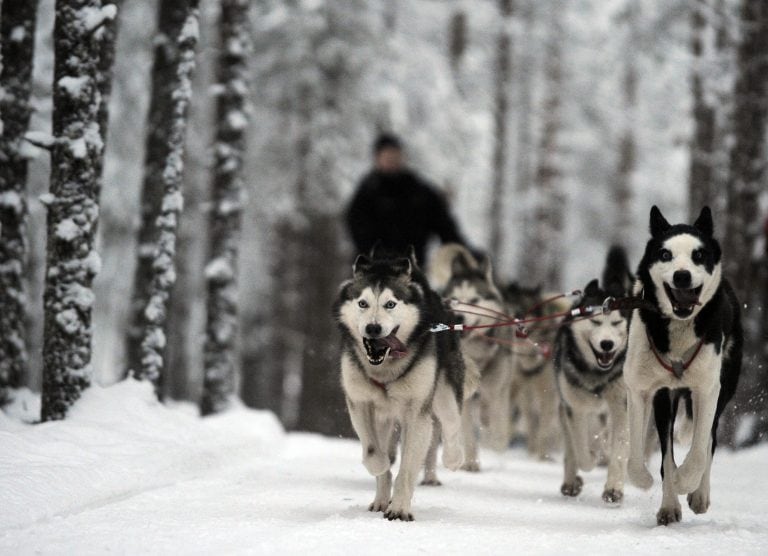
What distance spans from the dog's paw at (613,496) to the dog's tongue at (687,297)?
1.84 meters

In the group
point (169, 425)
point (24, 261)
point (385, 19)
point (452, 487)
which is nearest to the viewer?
point (452, 487)

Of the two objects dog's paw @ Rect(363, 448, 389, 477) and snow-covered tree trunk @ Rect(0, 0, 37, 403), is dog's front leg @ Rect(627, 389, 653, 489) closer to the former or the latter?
dog's paw @ Rect(363, 448, 389, 477)

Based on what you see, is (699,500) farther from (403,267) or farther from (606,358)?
(403,267)

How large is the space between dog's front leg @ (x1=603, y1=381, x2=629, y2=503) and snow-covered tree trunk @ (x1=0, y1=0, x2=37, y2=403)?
4.71m

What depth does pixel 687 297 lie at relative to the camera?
4.76 metres

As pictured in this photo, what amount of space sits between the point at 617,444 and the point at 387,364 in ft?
6.49

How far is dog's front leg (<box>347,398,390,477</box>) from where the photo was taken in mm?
5254

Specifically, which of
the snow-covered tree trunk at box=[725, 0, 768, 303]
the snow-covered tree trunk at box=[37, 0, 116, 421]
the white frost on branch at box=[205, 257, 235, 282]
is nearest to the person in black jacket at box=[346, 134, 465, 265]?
the white frost on branch at box=[205, 257, 235, 282]

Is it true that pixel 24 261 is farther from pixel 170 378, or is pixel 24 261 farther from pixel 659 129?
pixel 659 129

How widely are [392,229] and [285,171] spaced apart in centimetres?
862

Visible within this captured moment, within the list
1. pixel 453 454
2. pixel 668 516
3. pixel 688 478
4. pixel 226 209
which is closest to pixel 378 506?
pixel 453 454

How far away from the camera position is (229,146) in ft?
→ 34.3

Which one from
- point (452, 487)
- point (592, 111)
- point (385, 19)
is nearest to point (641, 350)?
point (452, 487)

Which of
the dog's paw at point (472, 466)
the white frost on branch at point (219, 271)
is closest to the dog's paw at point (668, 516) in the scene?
the dog's paw at point (472, 466)
